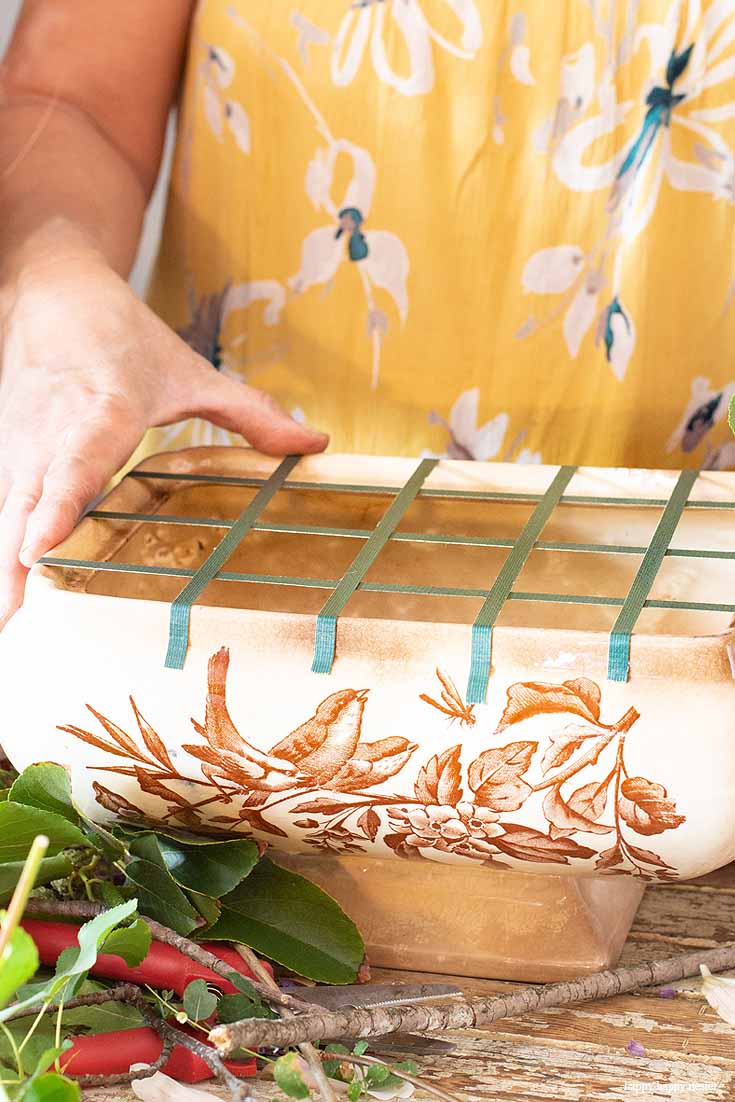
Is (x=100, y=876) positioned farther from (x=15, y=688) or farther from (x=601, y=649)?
(x=601, y=649)

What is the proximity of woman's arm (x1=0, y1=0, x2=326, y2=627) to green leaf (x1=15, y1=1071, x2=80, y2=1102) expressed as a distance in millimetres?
225

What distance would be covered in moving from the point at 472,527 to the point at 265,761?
180 mm

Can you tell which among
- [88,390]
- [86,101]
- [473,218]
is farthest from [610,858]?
[86,101]

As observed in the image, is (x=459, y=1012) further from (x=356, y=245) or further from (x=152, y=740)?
(x=356, y=245)

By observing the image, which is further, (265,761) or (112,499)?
(112,499)

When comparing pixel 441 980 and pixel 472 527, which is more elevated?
pixel 472 527

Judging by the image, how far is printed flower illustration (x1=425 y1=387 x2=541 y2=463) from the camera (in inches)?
31.7

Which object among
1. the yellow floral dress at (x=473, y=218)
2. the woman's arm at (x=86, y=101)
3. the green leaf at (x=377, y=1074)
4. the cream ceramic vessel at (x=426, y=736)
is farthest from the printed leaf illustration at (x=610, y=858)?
the woman's arm at (x=86, y=101)

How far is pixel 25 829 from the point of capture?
1.44 feet

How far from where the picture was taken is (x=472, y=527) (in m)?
0.59

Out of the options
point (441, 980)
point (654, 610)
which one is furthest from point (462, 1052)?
point (654, 610)

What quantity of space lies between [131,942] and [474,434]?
467 millimetres

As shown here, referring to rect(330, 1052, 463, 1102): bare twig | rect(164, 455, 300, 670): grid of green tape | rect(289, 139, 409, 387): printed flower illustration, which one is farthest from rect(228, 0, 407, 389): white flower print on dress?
rect(330, 1052, 463, 1102): bare twig

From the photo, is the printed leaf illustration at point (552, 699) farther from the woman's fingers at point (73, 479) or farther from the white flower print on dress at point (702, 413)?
the white flower print on dress at point (702, 413)
